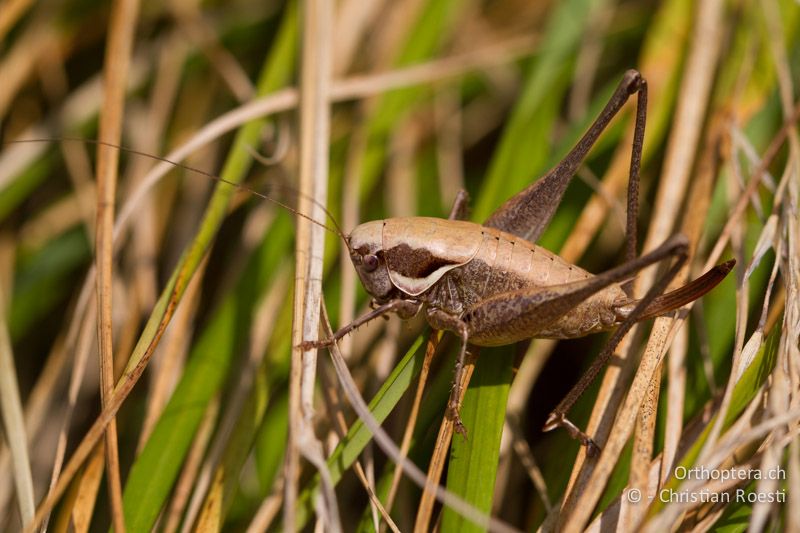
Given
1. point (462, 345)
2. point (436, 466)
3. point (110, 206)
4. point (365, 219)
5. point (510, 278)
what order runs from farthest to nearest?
point (365, 219)
point (110, 206)
point (510, 278)
point (462, 345)
point (436, 466)

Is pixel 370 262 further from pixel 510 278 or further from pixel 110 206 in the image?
pixel 110 206

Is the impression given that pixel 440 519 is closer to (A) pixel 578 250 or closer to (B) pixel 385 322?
(B) pixel 385 322

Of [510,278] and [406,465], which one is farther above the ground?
[510,278]

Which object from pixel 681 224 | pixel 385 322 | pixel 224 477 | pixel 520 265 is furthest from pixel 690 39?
pixel 224 477

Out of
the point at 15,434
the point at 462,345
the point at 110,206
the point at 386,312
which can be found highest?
the point at 110,206

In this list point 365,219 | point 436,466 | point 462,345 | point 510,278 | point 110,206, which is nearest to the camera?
point 436,466

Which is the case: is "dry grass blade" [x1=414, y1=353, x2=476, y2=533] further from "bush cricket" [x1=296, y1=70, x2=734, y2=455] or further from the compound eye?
the compound eye

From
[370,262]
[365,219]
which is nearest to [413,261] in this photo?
[370,262]

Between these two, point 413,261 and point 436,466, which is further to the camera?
point 413,261

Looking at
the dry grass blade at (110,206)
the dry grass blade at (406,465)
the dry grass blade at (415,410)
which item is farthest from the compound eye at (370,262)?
the dry grass blade at (110,206)
